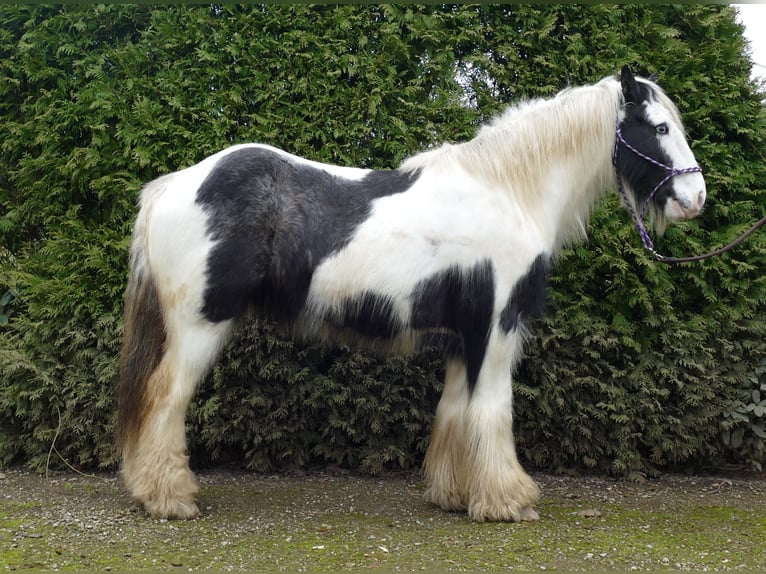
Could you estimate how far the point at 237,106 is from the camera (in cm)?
486

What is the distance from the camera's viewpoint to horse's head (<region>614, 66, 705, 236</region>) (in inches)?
148

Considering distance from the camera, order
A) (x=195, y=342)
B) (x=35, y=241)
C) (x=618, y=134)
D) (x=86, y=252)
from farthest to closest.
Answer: (x=35, y=241) → (x=86, y=252) → (x=618, y=134) → (x=195, y=342)

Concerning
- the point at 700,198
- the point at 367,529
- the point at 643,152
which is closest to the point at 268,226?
the point at 367,529

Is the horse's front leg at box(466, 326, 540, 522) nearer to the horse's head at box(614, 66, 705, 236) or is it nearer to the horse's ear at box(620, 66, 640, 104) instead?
the horse's head at box(614, 66, 705, 236)

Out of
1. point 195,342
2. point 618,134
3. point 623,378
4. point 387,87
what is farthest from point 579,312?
point 195,342

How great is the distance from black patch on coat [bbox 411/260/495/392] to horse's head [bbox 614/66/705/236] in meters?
1.02

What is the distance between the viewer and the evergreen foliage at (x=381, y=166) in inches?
190

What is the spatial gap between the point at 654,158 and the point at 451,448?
6.55ft

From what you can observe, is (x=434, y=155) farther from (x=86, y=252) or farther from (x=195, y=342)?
(x=86, y=252)

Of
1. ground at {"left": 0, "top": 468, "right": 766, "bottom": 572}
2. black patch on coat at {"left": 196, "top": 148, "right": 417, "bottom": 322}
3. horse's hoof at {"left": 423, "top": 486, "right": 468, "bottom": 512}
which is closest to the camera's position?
ground at {"left": 0, "top": 468, "right": 766, "bottom": 572}

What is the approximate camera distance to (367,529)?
373cm

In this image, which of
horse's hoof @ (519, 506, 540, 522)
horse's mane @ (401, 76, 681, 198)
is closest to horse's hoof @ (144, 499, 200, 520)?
horse's hoof @ (519, 506, 540, 522)

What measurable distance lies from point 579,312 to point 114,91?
3648 millimetres

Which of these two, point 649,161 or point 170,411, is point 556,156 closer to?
point 649,161
